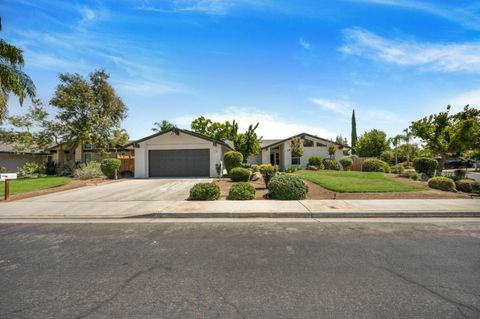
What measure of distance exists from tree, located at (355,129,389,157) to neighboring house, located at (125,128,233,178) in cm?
2879

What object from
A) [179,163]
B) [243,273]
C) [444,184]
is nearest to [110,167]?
[179,163]

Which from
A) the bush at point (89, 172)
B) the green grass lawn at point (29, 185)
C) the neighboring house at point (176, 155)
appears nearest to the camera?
the green grass lawn at point (29, 185)

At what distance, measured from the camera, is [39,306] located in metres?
2.73

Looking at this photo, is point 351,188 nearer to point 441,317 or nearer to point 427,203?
point 427,203

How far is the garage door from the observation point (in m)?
20.1

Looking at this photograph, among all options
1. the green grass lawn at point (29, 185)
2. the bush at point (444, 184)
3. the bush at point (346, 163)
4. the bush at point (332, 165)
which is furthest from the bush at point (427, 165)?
the green grass lawn at point (29, 185)

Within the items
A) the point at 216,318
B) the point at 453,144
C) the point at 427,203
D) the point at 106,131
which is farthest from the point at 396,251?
the point at 106,131

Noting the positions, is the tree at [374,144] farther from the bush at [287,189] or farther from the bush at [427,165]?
the bush at [287,189]

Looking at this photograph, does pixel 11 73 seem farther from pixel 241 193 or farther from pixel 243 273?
pixel 243 273

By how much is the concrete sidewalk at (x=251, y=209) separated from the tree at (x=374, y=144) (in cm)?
3176

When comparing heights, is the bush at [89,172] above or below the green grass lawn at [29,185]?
above

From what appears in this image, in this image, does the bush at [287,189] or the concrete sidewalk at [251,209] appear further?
the bush at [287,189]

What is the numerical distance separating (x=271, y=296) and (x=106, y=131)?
27477 millimetres

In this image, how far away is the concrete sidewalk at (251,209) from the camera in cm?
703
